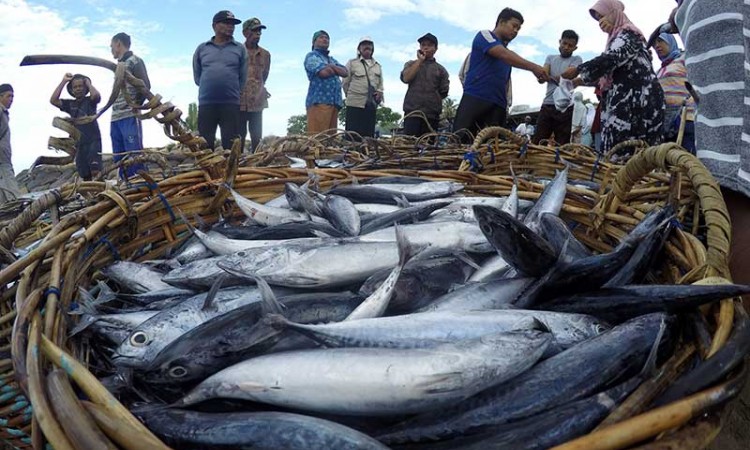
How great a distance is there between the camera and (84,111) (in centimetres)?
596

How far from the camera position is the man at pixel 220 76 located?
17.6 ft

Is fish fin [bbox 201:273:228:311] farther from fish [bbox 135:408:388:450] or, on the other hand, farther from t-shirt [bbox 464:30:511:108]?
t-shirt [bbox 464:30:511:108]

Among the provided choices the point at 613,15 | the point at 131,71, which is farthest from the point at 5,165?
the point at 613,15

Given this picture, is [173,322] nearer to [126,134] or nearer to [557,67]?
[126,134]

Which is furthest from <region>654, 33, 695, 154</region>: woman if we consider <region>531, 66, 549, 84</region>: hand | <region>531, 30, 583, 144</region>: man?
<region>531, 30, 583, 144</region>: man

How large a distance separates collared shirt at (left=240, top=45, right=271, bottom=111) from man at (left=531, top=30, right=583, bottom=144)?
12.1 ft

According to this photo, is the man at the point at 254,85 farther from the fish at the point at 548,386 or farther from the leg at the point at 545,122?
the fish at the point at 548,386

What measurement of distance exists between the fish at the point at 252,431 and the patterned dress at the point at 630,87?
3529 mm

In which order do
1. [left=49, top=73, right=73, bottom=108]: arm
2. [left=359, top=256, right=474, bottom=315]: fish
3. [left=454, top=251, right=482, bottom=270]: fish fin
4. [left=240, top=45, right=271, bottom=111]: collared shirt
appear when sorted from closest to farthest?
[left=359, top=256, right=474, bottom=315]: fish < [left=454, top=251, right=482, bottom=270]: fish fin < [left=49, top=73, right=73, bottom=108]: arm < [left=240, top=45, right=271, bottom=111]: collared shirt

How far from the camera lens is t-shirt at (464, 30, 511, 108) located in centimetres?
446

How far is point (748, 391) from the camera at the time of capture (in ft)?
5.07

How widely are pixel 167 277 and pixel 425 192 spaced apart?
46.7 inches

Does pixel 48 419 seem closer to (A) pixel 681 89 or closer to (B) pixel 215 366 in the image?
(B) pixel 215 366

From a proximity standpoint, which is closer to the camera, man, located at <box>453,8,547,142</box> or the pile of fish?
the pile of fish
